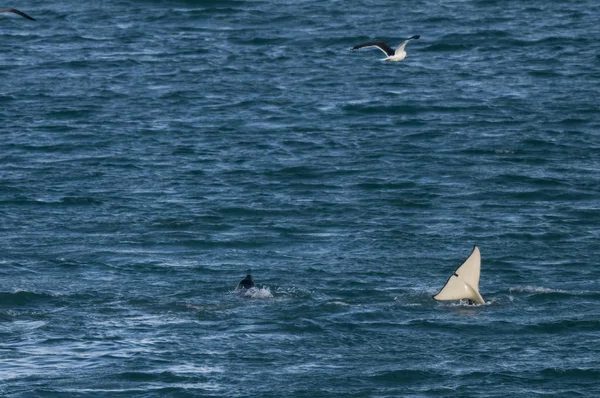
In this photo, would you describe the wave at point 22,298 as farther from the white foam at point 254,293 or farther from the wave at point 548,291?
the wave at point 548,291

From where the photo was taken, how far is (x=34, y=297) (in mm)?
40406

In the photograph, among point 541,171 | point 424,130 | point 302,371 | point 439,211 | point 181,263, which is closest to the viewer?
point 302,371

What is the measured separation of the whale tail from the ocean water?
468 millimetres

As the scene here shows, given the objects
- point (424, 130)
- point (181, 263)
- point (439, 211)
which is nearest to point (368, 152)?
point (424, 130)

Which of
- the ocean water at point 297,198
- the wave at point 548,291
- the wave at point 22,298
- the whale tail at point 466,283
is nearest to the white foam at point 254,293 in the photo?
the ocean water at point 297,198

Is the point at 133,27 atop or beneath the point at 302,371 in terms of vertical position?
atop

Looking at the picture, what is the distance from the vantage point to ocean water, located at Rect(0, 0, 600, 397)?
3572 centimetres

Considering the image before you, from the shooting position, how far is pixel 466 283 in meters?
38.3

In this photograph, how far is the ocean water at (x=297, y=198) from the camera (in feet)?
117

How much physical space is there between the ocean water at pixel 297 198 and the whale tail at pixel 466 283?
18.4 inches

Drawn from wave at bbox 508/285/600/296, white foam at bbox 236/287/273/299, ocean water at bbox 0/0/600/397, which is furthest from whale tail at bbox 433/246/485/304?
white foam at bbox 236/287/273/299

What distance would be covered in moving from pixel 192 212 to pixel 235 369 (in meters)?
15.5

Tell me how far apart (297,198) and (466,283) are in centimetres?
1417

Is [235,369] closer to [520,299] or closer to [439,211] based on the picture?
[520,299]
